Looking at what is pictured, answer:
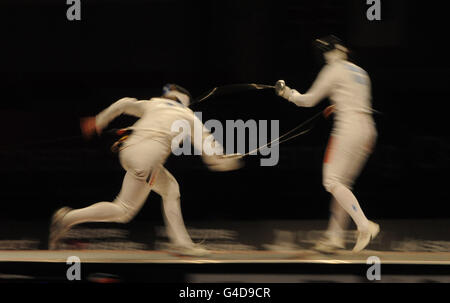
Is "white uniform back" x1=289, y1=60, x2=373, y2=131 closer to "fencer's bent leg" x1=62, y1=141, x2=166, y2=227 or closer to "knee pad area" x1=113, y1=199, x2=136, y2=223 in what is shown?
"fencer's bent leg" x1=62, y1=141, x2=166, y2=227

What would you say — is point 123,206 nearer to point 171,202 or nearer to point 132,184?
point 132,184

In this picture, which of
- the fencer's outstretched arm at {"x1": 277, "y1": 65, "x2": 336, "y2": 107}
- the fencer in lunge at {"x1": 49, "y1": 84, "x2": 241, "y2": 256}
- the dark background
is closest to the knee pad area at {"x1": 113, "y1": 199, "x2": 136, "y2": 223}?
the fencer in lunge at {"x1": 49, "y1": 84, "x2": 241, "y2": 256}

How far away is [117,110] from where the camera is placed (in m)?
6.10

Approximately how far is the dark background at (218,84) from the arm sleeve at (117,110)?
199 centimetres

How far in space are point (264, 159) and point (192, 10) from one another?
1.76 m

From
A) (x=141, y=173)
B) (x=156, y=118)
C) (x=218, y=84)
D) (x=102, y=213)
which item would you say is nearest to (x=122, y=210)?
(x=102, y=213)

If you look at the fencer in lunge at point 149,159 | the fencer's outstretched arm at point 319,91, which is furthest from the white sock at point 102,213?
the fencer's outstretched arm at point 319,91

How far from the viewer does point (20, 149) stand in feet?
27.2

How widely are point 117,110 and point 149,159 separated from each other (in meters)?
0.49

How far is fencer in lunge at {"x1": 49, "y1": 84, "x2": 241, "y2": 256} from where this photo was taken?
5.97 metres

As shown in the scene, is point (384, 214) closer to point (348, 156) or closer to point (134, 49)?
point (348, 156)

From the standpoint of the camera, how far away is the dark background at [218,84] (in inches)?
313

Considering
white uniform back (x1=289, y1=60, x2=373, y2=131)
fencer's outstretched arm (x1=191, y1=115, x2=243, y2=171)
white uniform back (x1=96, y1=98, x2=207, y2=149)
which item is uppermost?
white uniform back (x1=289, y1=60, x2=373, y2=131)

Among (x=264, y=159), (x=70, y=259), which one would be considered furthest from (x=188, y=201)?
(x=70, y=259)
